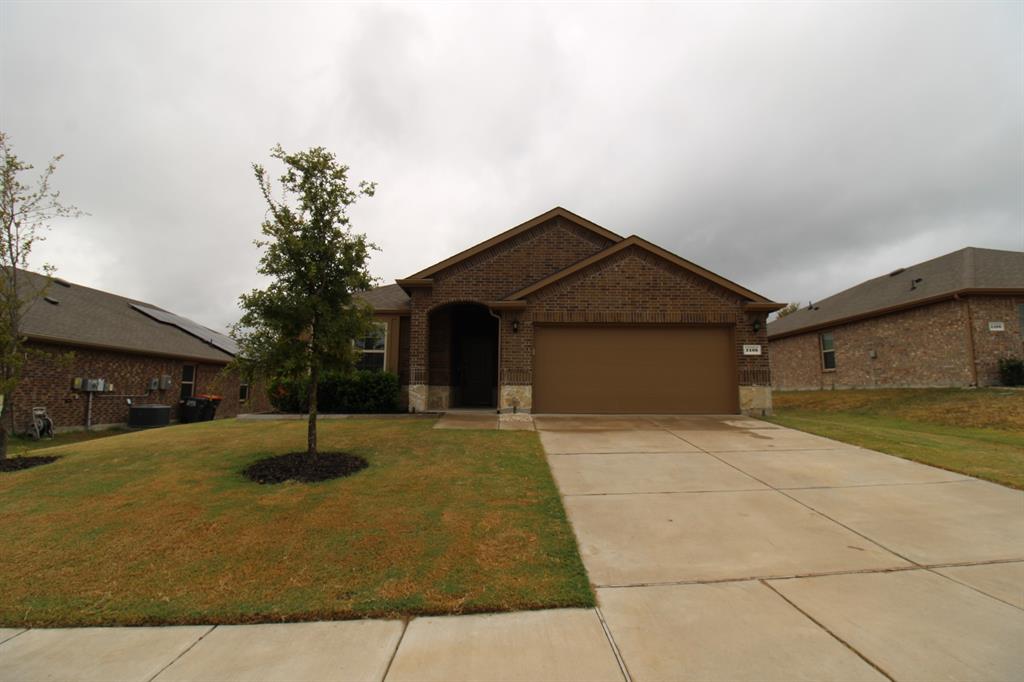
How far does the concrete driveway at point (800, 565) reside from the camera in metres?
2.69

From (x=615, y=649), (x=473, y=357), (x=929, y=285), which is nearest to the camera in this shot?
(x=615, y=649)

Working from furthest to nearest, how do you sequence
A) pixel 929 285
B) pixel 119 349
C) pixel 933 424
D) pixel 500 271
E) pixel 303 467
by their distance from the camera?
pixel 929 285
pixel 119 349
pixel 500 271
pixel 933 424
pixel 303 467

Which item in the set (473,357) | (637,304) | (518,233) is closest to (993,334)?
(637,304)

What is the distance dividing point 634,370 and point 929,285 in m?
14.1

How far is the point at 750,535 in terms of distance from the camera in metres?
4.46

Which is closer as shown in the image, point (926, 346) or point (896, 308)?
point (926, 346)

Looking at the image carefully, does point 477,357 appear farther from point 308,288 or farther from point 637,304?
point 308,288

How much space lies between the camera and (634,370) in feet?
39.9

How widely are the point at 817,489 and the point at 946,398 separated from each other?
1308 cm

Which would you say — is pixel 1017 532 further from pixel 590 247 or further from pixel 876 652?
pixel 590 247

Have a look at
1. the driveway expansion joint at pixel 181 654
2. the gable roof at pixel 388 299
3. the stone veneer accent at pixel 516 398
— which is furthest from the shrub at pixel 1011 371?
the driveway expansion joint at pixel 181 654

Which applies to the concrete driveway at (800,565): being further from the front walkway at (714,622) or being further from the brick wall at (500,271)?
the brick wall at (500,271)

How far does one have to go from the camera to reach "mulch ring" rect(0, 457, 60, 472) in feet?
23.8

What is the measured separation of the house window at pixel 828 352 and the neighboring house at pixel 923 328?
5 cm
